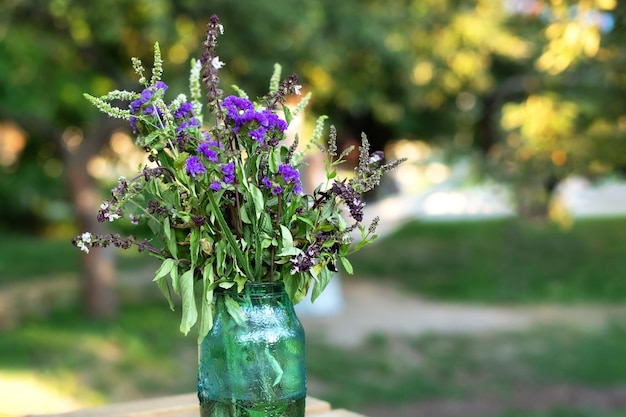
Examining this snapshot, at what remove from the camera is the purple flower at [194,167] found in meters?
1.90

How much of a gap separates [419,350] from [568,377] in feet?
5.61

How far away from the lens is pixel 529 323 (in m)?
11.1

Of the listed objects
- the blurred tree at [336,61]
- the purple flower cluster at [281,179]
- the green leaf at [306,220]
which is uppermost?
the blurred tree at [336,61]

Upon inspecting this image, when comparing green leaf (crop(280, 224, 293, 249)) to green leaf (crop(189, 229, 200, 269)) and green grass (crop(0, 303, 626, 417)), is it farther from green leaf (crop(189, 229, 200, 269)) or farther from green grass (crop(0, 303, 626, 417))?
green grass (crop(0, 303, 626, 417))

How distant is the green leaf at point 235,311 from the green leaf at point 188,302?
7 cm

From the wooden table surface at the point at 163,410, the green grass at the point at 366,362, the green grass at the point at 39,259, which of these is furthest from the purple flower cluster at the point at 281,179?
the green grass at the point at 39,259

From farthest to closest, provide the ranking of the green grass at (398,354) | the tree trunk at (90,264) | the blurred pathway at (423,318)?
the blurred pathway at (423,318) < the tree trunk at (90,264) < the green grass at (398,354)

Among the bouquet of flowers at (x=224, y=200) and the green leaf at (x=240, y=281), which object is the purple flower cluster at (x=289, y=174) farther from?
the green leaf at (x=240, y=281)

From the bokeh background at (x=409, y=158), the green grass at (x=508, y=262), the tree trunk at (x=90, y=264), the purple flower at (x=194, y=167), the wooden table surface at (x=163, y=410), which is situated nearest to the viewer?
the purple flower at (x=194, y=167)

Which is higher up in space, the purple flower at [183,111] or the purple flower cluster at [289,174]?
the purple flower at [183,111]

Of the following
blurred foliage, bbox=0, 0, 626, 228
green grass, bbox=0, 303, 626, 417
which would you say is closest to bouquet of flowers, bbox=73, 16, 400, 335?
blurred foliage, bbox=0, 0, 626, 228

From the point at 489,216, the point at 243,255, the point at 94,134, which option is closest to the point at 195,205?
the point at 243,255

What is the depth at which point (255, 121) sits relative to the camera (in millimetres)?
1927

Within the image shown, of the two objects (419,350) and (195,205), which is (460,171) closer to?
(419,350)
